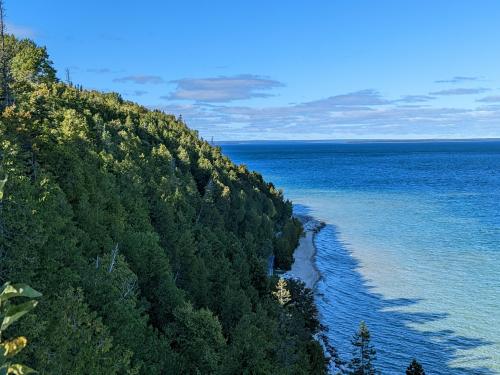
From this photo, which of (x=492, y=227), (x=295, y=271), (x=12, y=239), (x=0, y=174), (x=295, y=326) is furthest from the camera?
(x=492, y=227)

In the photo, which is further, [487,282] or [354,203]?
[354,203]

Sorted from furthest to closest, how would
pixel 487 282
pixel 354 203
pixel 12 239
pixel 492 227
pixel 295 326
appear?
pixel 354 203
pixel 492 227
pixel 487 282
pixel 295 326
pixel 12 239

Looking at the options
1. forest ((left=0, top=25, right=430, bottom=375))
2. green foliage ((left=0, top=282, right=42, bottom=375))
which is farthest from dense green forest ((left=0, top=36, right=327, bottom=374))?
green foliage ((left=0, top=282, right=42, bottom=375))

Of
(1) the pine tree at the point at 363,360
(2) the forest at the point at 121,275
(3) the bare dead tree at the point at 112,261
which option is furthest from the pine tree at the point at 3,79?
(1) the pine tree at the point at 363,360

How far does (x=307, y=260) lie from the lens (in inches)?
3061

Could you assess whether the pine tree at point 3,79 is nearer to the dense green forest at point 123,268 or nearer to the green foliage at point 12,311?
the dense green forest at point 123,268

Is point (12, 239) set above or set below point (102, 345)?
above

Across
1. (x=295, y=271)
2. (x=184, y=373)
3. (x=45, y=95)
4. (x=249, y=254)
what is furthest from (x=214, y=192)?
(x=184, y=373)

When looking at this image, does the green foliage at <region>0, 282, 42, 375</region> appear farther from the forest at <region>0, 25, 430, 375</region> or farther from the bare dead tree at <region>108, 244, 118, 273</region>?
the bare dead tree at <region>108, 244, 118, 273</region>

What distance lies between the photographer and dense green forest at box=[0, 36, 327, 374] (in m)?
20.5

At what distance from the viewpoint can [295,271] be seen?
234ft

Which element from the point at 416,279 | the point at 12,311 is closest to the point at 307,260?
the point at 416,279

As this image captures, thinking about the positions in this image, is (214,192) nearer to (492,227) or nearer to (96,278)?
(96,278)

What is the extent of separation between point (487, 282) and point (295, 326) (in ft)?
124
